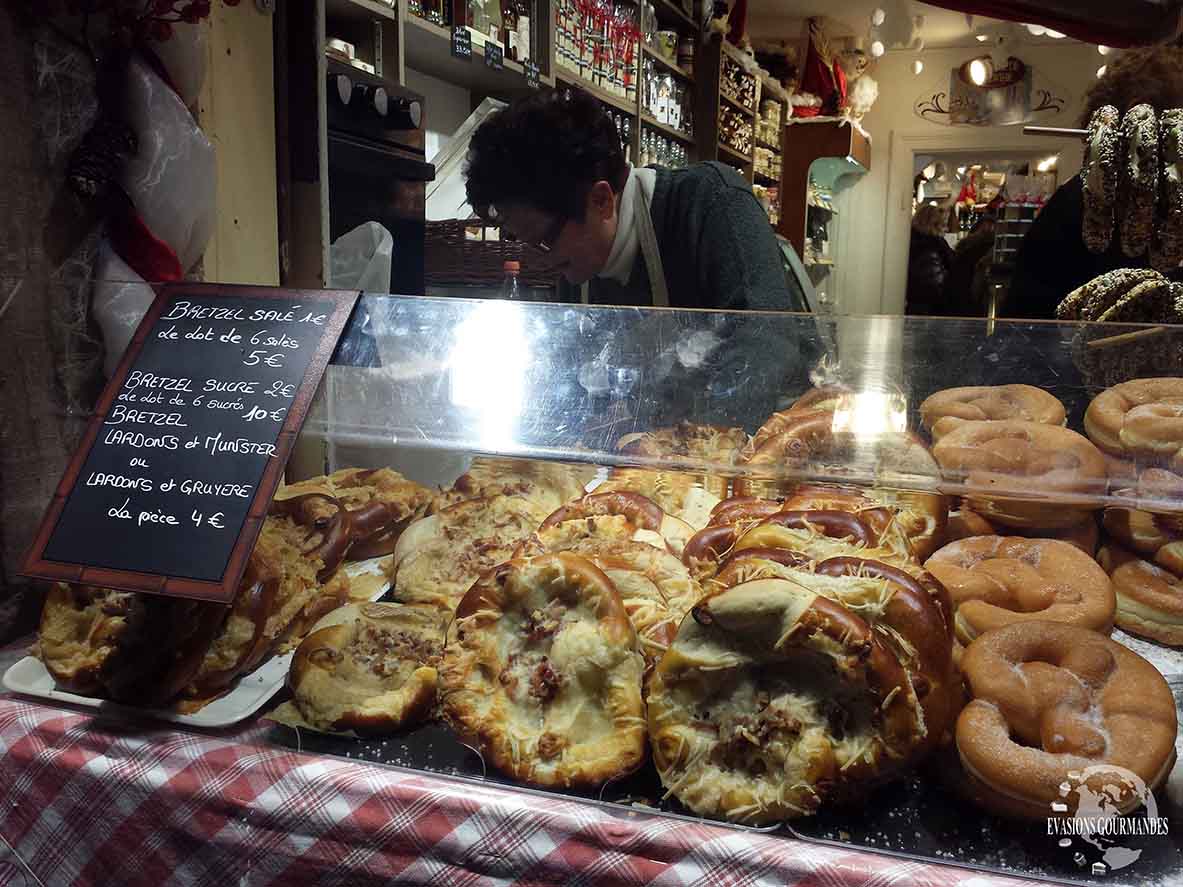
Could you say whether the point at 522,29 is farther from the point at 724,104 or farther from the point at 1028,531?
the point at 1028,531

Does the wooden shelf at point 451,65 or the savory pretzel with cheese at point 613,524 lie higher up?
the wooden shelf at point 451,65

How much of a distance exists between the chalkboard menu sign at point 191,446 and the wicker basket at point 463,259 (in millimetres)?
1999

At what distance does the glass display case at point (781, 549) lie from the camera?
2.57 feet

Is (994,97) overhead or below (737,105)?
overhead

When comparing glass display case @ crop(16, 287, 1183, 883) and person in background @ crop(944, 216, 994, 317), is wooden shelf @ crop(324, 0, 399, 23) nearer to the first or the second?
glass display case @ crop(16, 287, 1183, 883)

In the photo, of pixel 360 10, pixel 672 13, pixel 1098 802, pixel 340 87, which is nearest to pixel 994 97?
pixel 672 13

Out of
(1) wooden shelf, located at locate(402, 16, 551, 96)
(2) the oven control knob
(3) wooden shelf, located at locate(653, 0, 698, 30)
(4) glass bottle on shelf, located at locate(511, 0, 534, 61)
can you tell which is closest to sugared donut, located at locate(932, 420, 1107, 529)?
(2) the oven control knob

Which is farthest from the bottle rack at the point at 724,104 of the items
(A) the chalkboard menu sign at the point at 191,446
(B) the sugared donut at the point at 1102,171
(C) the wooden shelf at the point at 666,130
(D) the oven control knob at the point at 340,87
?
(A) the chalkboard menu sign at the point at 191,446

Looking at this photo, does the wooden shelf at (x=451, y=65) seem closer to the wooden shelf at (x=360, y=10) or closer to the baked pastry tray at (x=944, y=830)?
the wooden shelf at (x=360, y=10)

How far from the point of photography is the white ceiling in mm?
6898

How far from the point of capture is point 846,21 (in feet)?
24.2

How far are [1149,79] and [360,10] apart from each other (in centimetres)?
202

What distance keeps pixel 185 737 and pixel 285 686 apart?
4.9 inches

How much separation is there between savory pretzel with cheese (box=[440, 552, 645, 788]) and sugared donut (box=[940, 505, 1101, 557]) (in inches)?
18.7
